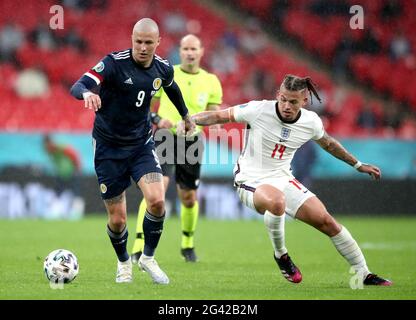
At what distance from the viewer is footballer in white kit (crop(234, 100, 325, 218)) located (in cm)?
869

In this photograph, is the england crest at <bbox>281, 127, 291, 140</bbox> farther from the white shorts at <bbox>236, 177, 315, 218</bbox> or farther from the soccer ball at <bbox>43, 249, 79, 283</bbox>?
the soccer ball at <bbox>43, 249, 79, 283</bbox>

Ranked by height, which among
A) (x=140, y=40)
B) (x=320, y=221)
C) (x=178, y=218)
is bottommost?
(x=178, y=218)

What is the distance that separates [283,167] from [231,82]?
14389mm

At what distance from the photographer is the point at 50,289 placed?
7.80 meters

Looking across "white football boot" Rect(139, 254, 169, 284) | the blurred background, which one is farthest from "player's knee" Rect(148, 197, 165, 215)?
the blurred background

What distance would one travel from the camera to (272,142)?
8773 millimetres

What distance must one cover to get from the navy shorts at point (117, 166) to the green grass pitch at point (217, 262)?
895 millimetres

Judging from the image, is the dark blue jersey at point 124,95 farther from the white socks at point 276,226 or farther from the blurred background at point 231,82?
the blurred background at point 231,82

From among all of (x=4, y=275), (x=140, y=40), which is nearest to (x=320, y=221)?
(x=140, y=40)

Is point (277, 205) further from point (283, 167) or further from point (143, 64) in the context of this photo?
point (143, 64)

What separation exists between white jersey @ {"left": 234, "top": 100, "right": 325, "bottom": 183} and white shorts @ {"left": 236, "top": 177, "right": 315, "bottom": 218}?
0.25ft

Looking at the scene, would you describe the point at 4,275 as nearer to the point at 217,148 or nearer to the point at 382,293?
the point at 382,293

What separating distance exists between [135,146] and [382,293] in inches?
103

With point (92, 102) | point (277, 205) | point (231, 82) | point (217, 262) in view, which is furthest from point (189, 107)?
point (231, 82)
